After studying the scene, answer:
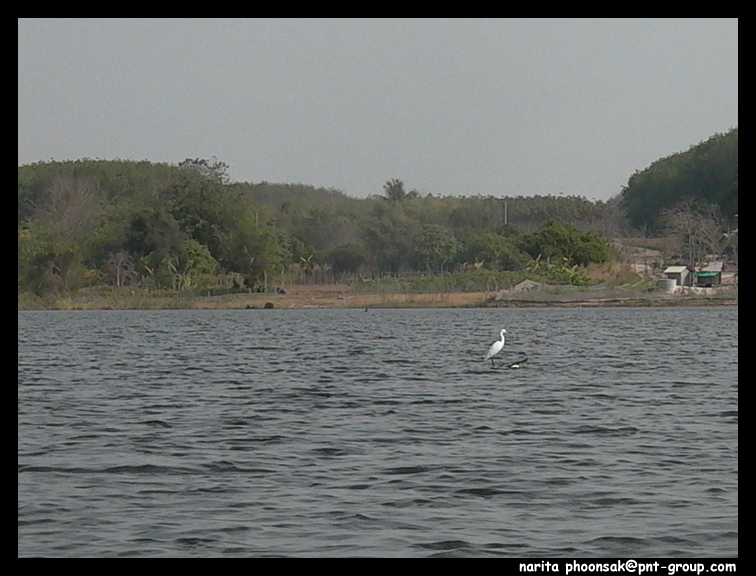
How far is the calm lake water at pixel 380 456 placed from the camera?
10.9 metres

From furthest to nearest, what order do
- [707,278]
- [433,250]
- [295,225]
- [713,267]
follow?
[295,225]
[433,250]
[713,267]
[707,278]

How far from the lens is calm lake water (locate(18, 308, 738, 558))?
10.9 meters

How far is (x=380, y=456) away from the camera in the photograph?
1536cm

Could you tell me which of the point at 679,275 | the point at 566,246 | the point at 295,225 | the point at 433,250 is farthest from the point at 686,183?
the point at 679,275

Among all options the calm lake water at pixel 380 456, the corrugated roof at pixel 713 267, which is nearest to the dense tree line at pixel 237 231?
the corrugated roof at pixel 713 267

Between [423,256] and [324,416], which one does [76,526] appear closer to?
[324,416]

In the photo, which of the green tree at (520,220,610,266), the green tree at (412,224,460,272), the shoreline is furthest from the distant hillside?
the shoreline

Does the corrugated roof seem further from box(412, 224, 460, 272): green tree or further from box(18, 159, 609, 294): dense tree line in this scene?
box(412, 224, 460, 272): green tree

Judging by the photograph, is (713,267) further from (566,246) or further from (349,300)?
(349,300)

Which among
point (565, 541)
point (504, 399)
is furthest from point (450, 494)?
point (504, 399)

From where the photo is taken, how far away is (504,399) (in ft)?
73.8

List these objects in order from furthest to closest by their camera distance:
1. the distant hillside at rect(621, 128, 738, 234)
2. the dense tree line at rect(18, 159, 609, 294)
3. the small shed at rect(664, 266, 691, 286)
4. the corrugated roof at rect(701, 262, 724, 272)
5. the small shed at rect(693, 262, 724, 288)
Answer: the distant hillside at rect(621, 128, 738, 234), the dense tree line at rect(18, 159, 609, 294), the corrugated roof at rect(701, 262, 724, 272), the small shed at rect(664, 266, 691, 286), the small shed at rect(693, 262, 724, 288)

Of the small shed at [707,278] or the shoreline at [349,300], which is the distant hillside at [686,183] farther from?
the shoreline at [349,300]

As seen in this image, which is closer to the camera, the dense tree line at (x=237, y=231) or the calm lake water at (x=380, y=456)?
the calm lake water at (x=380, y=456)
